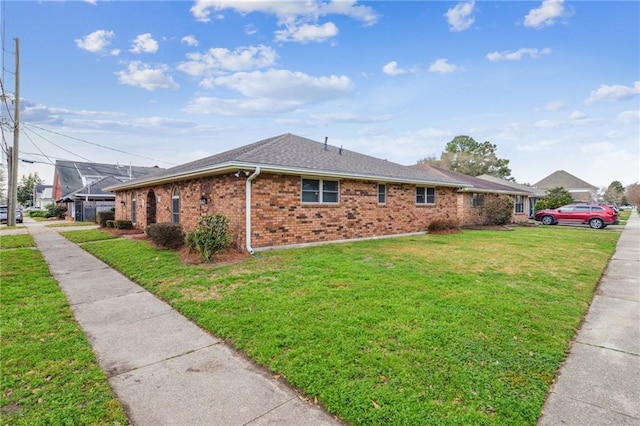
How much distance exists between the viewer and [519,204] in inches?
→ 989

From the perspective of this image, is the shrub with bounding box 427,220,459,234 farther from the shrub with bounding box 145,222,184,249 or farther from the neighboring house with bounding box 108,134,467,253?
the shrub with bounding box 145,222,184,249

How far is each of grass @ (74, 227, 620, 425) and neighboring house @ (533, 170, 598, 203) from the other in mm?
53672

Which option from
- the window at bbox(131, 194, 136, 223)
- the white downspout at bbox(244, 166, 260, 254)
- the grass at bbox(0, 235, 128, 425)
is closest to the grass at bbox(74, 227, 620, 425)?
the white downspout at bbox(244, 166, 260, 254)

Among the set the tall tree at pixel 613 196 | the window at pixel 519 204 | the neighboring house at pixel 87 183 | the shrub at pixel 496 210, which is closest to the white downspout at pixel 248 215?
the shrub at pixel 496 210

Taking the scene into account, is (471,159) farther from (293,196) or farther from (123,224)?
(123,224)

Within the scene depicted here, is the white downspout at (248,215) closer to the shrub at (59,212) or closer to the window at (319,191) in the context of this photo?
the window at (319,191)

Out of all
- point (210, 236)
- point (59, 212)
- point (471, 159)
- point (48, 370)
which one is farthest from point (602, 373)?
point (471, 159)

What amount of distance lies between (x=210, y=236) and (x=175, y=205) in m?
5.69

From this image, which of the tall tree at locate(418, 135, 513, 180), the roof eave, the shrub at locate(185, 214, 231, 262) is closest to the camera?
the shrub at locate(185, 214, 231, 262)

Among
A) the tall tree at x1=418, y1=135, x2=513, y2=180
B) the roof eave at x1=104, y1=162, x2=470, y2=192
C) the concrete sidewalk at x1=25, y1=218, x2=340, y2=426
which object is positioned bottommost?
the concrete sidewalk at x1=25, y1=218, x2=340, y2=426

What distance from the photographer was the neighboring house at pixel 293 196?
9242 millimetres

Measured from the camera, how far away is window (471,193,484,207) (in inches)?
776

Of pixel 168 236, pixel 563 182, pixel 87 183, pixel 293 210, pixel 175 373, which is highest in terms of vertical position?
pixel 563 182

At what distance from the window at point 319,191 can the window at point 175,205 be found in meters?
5.59
